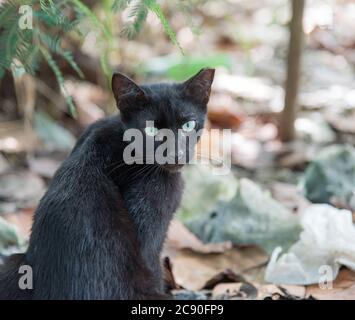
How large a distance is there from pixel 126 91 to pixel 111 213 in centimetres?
49

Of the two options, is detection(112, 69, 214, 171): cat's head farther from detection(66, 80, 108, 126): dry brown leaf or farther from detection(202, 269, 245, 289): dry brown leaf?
detection(66, 80, 108, 126): dry brown leaf

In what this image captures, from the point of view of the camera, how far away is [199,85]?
2.75m

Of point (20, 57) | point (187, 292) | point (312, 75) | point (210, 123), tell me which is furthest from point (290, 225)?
point (312, 75)

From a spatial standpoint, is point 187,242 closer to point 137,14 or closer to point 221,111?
point 137,14

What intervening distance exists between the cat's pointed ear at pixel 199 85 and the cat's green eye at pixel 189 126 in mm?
111

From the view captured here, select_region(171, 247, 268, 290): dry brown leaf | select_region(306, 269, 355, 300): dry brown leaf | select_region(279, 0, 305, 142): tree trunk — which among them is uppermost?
select_region(279, 0, 305, 142): tree trunk

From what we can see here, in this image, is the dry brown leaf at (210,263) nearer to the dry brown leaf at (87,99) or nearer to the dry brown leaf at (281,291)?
the dry brown leaf at (281,291)

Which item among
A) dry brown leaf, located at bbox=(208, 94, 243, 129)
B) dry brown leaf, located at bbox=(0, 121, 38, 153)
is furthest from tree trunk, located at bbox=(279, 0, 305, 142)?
dry brown leaf, located at bbox=(0, 121, 38, 153)

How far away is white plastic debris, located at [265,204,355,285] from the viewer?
2.91m

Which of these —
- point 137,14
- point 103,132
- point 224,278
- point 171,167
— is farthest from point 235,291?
point 137,14

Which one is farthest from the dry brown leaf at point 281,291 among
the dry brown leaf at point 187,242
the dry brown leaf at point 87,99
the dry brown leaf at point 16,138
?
the dry brown leaf at point 87,99

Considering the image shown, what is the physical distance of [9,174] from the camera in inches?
158

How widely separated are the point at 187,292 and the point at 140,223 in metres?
0.54

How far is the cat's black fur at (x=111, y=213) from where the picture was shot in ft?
7.86
